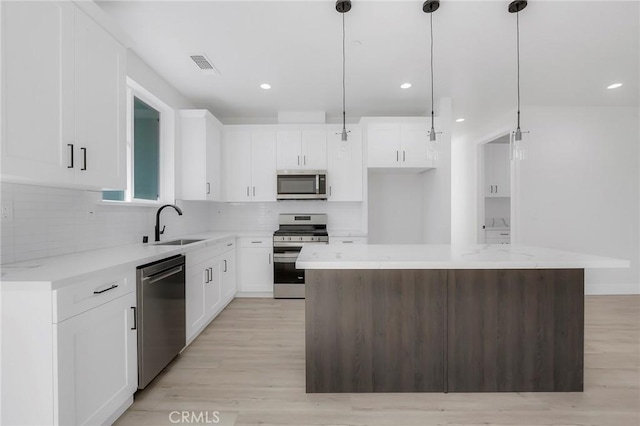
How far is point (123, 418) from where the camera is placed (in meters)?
1.82

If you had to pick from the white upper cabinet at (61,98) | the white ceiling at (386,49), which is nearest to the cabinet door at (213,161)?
the white ceiling at (386,49)

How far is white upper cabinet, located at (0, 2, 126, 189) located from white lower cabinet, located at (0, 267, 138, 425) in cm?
61

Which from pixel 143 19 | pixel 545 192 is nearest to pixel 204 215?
pixel 143 19

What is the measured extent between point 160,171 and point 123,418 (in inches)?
103

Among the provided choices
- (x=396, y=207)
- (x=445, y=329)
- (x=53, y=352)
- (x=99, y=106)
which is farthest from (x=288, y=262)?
(x=53, y=352)

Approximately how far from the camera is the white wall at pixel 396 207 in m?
4.84

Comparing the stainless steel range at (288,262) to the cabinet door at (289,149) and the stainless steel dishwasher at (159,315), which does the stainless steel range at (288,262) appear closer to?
the cabinet door at (289,149)

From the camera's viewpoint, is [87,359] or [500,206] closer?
[87,359]

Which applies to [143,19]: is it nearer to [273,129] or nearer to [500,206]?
[273,129]

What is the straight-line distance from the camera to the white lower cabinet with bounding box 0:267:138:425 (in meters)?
1.31

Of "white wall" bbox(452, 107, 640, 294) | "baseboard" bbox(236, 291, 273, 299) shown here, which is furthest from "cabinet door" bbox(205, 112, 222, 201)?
"white wall" bbox(452, 107, 640, 294)

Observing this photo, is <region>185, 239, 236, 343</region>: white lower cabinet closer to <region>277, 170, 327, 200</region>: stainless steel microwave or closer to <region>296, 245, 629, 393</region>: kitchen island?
<region>277, 170, 327, 200</region>: stainless steel microwave

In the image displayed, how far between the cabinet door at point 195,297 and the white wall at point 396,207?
275 centimetres

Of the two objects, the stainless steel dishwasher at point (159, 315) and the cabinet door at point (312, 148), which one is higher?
the cabinet door at point (312, 148)
